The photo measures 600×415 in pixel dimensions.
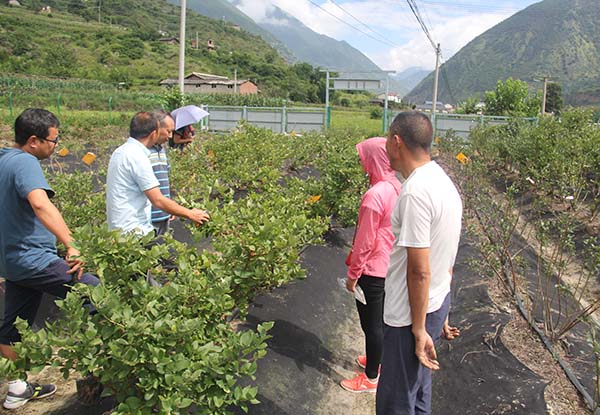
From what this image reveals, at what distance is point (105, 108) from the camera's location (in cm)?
3122

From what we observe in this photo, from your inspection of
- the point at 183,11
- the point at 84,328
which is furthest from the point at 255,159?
the point at 183,11

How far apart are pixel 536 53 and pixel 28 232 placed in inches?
5816

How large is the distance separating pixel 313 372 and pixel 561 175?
5.73 metres

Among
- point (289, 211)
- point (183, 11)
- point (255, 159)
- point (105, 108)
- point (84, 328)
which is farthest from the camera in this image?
point (105, 108)

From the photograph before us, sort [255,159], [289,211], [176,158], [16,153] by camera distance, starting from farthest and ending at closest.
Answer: [255,159] < [176,158] < [289,211] < [16,153]

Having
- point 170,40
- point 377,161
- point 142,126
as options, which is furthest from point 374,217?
point 170,40

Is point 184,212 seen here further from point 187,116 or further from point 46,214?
point 187,116

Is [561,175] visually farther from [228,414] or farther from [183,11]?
[183,11]

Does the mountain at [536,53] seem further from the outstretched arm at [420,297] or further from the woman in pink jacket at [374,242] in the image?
the outstretched arm at [420,297]

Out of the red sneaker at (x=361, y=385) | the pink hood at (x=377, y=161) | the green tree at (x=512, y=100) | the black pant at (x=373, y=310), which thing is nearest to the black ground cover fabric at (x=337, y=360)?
the red sneaker at (x=361, y=385)

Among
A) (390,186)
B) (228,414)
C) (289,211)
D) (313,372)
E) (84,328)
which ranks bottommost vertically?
(313,372)

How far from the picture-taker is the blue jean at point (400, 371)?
215cm

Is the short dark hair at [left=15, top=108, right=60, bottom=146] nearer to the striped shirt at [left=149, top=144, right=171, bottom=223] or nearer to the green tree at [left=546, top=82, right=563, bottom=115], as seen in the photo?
the striped shirt at [left=149, top=144, right=171, bottom=223]

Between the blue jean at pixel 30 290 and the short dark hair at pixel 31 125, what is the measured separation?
2.31ft
